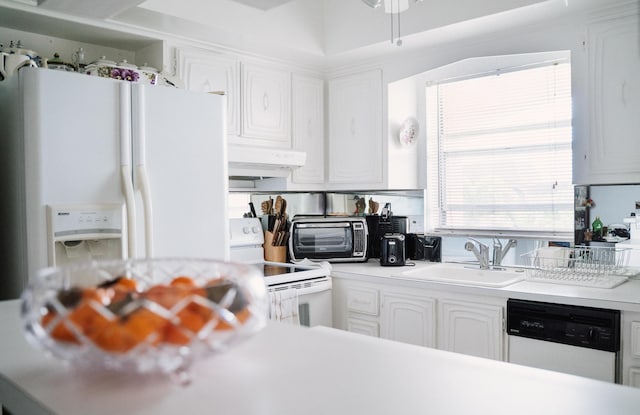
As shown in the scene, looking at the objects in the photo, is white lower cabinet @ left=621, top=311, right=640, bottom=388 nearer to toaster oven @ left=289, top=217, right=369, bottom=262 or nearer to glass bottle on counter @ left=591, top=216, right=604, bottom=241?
glass bottle on counter @ left=591, top=216, right=604, bottom=241

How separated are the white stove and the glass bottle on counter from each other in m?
1.49

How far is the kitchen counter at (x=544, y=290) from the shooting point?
7.32 feet

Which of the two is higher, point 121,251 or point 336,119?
point 336,119

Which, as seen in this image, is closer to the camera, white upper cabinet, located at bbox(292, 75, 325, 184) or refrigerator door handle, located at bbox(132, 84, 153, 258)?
refrigerator door handle, located at bbox(132, 84, 153, 258)

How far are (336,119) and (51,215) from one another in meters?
2.18

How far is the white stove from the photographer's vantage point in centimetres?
286

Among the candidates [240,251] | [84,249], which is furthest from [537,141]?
[84,249]

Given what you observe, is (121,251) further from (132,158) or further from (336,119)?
(336,119)

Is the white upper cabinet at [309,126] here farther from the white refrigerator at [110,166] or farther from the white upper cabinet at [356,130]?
the white refrigerator at [110,166]

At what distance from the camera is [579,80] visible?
2779 mm

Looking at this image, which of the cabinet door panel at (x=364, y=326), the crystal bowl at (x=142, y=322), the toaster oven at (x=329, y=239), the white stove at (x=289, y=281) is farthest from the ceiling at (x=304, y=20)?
the cabinet door panel at (x=364, y=326)

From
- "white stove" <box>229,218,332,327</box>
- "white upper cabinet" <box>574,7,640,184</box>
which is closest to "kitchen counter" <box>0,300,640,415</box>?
"white stove" <box>229,218,332,327</box>

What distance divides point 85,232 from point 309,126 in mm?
1944


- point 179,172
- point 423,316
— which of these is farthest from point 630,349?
point 179,172
